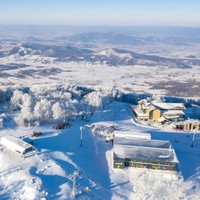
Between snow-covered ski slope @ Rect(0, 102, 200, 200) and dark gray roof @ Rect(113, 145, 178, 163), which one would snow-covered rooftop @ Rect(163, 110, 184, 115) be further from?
dark gray roof @ Rect(113, 145, 178, 163)

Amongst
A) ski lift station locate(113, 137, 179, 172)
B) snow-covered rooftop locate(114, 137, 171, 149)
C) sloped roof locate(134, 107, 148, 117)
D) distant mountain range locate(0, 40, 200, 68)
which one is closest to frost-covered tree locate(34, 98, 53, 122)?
snow-covered rooftop locate(114, 137, 171, 149)

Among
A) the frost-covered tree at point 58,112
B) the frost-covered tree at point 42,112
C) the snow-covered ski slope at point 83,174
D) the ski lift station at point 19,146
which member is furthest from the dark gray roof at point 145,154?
the frost-covered tree at point 42,112

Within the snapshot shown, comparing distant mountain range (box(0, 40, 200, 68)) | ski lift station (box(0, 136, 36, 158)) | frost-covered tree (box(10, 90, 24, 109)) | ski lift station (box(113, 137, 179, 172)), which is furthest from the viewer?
distant mountain range (box(0, 40, 200, 68))

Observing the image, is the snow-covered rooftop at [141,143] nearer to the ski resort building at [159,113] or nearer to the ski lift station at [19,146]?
the ski lift station at [19,146]

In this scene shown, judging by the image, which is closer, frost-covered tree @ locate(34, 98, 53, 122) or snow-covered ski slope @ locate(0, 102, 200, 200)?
snow-covered ski slope @ locate(0, 102, 200, 200)

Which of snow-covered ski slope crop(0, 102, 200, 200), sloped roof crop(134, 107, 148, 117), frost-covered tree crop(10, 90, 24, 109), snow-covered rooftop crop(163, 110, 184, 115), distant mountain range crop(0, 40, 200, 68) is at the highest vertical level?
frost-covered tree crop(10, 90, 24, 109)

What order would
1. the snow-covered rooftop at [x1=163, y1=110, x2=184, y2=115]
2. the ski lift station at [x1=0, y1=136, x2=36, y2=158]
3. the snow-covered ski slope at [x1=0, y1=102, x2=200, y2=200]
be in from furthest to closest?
1. the snow-covered rooftop at [x1=163, y1=110, x2=184, y2=115]
2. the ski lift station at [x1=0, y1=136, x2=36, y2=158]
3. the snow-covered ski slope at [x1=0, y1=102, x2=200, y2=200]
